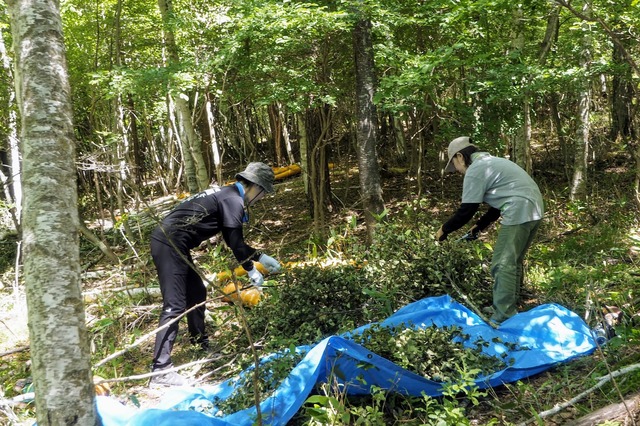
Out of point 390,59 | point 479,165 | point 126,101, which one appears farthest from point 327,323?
point 126,101

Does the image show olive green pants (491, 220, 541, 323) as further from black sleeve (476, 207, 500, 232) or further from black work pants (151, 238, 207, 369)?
black work pants (151, 238, 207, 369)

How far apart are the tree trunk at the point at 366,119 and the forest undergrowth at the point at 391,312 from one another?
1.53ft

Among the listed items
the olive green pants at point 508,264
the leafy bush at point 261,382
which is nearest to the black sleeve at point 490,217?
the olive green pants at point 508,264

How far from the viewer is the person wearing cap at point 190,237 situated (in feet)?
14.1

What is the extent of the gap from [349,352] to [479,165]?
213cm

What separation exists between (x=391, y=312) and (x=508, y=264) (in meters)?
1.11

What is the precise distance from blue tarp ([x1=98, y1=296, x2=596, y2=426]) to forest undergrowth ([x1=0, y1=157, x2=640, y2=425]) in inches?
4.0

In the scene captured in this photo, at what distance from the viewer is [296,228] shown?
10.1 m

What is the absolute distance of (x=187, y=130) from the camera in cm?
843

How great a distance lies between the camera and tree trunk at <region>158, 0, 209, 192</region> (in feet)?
24.2

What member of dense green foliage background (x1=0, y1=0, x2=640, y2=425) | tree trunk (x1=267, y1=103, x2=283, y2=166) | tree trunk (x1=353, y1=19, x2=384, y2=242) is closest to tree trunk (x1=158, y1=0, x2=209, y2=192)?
dense green foliage background (x1=0, y1=0, x2=640, y2=425)

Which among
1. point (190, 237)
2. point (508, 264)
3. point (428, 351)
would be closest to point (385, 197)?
point (508, 264)

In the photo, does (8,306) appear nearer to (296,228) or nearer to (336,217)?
(296,228)

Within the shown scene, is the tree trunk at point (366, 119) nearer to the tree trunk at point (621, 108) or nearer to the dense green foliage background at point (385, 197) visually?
the dense green foliage background at point (385, 197)
